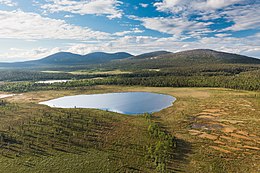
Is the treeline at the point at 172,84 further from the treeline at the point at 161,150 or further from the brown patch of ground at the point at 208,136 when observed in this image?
the treeline at the point at 161,150

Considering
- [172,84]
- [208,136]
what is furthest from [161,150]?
[172,84]

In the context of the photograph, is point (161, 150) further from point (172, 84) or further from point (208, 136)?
point (172, 84)

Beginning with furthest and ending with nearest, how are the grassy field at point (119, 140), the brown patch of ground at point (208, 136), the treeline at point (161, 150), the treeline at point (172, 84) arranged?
the treeline at point (172, 84)
the brown patch of ground at point (208, 136)
the treeline at point (161, 150)
the grassy field at point (119, 140)

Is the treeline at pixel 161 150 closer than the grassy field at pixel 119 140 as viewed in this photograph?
No

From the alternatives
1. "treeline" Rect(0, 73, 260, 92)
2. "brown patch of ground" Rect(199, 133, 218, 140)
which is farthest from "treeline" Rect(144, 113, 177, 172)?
"treeline" Rect(0, 73, 260, 92)

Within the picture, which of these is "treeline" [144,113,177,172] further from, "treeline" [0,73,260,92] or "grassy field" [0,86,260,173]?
"treeline" [0,73,260,92]

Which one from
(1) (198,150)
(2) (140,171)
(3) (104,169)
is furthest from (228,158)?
(3) (104,169)

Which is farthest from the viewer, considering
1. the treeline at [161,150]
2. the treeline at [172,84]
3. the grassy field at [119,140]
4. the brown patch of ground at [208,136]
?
the treeline at [172,84]

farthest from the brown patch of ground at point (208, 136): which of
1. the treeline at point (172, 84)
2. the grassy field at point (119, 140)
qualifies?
the treeline at point (172, 84)
